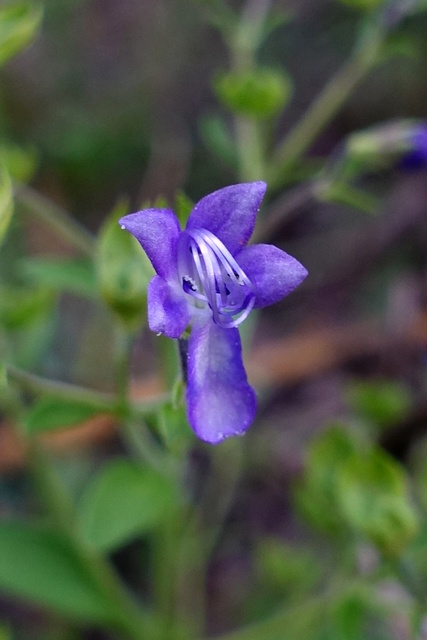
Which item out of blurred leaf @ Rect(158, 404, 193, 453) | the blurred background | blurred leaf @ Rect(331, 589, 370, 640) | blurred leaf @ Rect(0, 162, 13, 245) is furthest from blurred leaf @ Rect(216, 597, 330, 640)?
blurred leaf @ Rect(0, 162, 13, 245)

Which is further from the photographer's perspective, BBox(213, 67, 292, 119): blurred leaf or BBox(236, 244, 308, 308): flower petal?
BBox(213, 67, 292, 119): blurred leaf

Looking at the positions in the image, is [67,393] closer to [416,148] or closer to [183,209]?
[183,209]

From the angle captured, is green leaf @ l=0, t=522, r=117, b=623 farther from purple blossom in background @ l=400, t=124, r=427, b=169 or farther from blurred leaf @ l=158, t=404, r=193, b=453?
purple blossom in background @ l=400, t=124, r=427, b=169

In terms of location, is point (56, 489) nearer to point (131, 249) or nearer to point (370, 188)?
→ point (131, 249)

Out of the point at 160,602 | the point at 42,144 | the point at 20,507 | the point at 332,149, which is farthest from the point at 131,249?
the point at 332,149

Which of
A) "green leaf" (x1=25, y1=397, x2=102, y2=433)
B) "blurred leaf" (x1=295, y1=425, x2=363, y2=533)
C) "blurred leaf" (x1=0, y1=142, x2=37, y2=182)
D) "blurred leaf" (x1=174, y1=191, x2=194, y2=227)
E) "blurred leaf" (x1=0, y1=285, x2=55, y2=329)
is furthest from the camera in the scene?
"blurred leaf" (x1=295, y1=425, x2=363, y2=533)

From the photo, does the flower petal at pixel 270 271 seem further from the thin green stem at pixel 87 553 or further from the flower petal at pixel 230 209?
the thin green stem at pixel 87 553

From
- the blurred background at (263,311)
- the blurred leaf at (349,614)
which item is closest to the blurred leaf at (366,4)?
the blurred background at (263,311)
